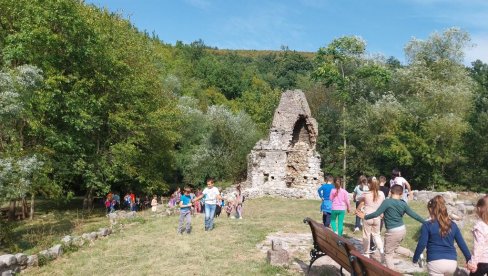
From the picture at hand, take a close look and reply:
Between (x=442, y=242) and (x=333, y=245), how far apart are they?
193cm

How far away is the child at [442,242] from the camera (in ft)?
18.9

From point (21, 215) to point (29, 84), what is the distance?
393 inches

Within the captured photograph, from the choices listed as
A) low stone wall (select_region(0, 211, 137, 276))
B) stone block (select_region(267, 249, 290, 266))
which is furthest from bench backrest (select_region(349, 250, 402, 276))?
low stone wall (select_region(0, 211, 137, 276))

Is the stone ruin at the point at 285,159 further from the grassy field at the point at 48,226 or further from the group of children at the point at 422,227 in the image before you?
the group of children at the point at 422,227

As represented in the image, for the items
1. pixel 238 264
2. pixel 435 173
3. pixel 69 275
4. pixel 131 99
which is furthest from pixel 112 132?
pixel 435 173

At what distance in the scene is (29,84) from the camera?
561 inches

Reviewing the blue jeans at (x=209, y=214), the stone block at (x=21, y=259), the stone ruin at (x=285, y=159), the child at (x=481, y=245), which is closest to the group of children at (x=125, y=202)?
the stone ruin at (x=285, y=159)

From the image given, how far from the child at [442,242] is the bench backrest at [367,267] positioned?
104 cm

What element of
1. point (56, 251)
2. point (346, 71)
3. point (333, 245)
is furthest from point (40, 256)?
point (346, 71)

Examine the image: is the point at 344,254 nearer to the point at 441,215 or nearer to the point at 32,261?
the point at 441,215

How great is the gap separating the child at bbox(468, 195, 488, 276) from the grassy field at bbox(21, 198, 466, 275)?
3517 mm

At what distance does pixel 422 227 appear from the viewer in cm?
604

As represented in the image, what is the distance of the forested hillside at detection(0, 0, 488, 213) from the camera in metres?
18.9

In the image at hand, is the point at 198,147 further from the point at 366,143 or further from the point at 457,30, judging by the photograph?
the point at 457,30
